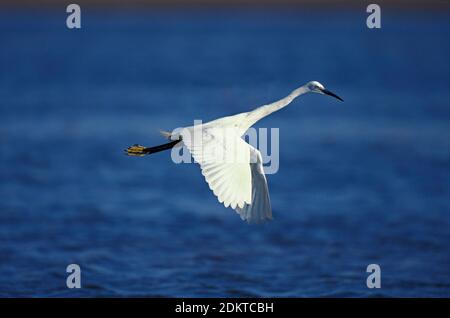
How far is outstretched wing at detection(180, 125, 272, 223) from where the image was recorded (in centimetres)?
771

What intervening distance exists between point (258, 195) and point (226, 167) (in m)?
0.39

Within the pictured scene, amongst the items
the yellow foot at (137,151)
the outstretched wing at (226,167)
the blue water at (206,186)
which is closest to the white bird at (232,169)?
the outstretched wing at (226,167)

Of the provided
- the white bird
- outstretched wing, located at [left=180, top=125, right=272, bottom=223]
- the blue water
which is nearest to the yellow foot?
the white bird

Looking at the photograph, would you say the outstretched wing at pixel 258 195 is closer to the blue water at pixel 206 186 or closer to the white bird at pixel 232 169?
the white bird at pixel 232 169

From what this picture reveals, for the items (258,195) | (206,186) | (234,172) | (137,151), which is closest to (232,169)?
(234,172)

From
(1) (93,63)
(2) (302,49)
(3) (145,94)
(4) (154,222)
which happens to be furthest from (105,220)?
(2) (302,49)

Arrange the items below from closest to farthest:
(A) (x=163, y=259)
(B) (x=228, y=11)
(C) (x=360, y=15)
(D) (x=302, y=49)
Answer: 1. (A) (x=163, y=259)
2. (D) (x=302, y=49)
3. (C) (x=360, y=15)
4. (B) (x=228, y=11)

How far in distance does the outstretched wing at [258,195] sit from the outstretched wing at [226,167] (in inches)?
2.4

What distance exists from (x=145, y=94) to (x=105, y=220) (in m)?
11.5

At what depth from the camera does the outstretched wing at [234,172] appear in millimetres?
7707

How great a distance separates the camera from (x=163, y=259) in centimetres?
1198

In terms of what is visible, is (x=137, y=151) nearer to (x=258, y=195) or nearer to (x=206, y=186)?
(x=258, y=195)

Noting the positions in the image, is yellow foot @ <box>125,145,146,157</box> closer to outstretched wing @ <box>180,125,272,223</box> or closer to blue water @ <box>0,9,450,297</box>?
outstretched wing @ <box>180,125,272,223</box>

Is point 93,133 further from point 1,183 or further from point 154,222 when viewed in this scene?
point 154,222
